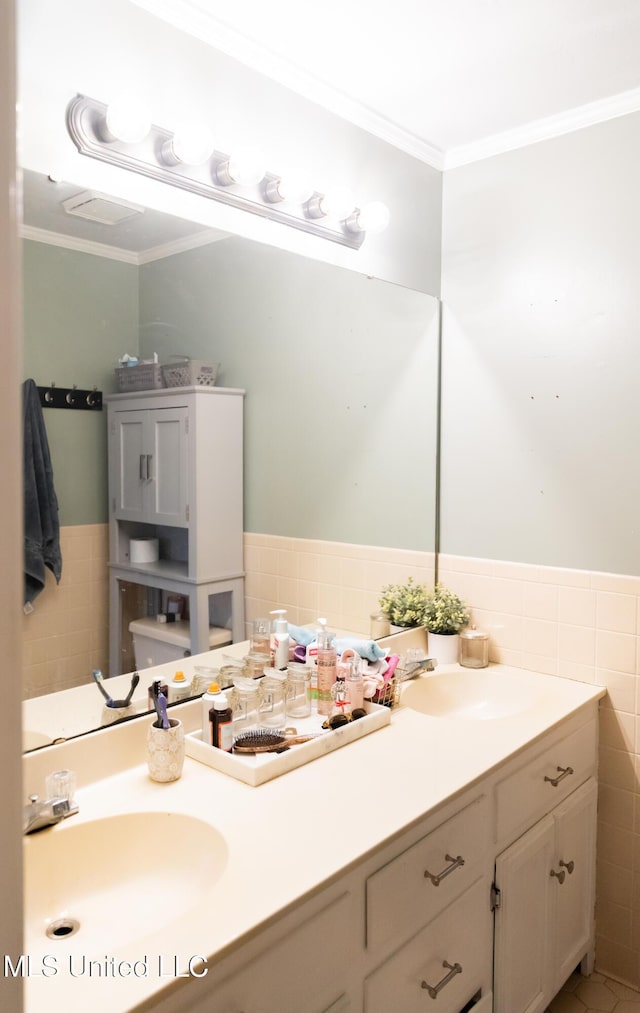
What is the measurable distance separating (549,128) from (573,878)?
206cm

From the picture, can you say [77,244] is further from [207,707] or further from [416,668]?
[416,668]

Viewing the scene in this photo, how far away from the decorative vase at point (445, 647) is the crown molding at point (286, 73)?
1.47 metres

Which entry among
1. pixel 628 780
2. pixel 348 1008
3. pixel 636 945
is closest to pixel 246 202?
pixel 348 1008

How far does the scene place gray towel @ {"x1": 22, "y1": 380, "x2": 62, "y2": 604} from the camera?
50.4 inches

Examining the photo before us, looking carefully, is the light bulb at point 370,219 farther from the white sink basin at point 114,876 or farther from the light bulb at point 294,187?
the white sink basin at point 114,876

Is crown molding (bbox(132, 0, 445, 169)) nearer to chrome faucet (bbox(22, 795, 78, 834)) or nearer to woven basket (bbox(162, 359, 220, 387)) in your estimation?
woven basket (bbox(162, 359, 220, 387))

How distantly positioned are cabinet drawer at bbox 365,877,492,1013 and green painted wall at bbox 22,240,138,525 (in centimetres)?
97

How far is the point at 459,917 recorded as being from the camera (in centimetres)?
143

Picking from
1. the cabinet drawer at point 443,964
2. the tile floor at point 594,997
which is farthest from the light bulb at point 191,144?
the tile floor at point 594,997

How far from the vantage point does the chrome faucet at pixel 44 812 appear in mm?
1177

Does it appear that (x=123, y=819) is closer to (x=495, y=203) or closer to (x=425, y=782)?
(x=425, y=782)

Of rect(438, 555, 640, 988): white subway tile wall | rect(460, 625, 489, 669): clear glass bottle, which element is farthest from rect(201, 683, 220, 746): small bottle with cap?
rect(438, 555, 640, 988): white subway tile wall

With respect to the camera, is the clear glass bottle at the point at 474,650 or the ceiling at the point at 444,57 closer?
the ceiling at the point at 444,57

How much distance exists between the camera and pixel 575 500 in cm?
203
